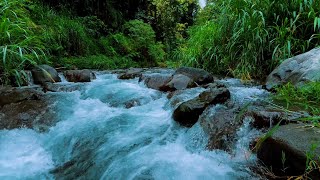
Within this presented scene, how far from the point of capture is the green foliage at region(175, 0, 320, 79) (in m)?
4.04

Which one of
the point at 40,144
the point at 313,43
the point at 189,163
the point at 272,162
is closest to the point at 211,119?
the point at 189,163

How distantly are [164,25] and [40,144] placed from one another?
10.3 meters

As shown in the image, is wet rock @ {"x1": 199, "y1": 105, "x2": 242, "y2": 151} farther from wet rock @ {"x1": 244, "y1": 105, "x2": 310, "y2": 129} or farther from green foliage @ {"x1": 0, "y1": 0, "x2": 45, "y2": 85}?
green foliage @ {"x1": 0, "y1": 0, "x2": 45, "y2": 85}

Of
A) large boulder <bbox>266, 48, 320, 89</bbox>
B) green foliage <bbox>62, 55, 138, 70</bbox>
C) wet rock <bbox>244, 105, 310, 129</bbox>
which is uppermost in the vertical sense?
large boulder <bbox>266, 48, 320, 89</bbox>

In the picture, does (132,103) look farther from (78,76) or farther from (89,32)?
(89,32)

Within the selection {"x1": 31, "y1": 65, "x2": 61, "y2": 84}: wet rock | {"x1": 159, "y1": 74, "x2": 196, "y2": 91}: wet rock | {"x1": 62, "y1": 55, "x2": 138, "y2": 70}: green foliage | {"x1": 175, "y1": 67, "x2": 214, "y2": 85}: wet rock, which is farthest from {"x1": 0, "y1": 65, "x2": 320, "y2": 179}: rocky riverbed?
{"x1": 62, "y1": 55, "x2": 138, "y2": 70}: green foliage

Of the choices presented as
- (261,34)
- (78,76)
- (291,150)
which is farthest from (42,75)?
(291,150)

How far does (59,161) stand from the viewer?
A: 95.3 inches

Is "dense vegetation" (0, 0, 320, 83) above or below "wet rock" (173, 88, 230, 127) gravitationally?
above

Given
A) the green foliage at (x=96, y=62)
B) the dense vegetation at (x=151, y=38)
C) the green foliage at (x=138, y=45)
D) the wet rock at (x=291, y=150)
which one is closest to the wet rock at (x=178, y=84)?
the dense vegetation at (x=151, y=38)

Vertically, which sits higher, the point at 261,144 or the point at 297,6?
the point at 297,6

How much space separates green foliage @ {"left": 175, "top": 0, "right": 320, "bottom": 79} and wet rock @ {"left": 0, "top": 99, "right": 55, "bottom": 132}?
9.54 ft

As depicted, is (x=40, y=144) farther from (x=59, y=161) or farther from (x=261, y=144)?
(x=261, y=144)

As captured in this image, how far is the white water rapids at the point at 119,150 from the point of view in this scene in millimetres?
2049
